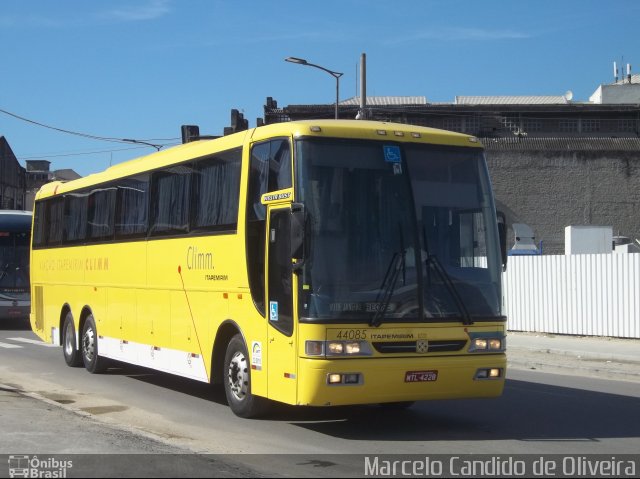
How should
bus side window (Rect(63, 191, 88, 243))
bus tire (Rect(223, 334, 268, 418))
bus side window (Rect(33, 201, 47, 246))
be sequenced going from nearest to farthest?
bus tire (Rect(223, 334, 268, 418))
bus side window (Rect(63, 191, 88, 243))
bus side window (Rect(33, 201, 47, 246))

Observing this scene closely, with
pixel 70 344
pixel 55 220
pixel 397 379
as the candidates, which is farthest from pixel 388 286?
pixel 55 220

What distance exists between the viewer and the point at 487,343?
10.3 m

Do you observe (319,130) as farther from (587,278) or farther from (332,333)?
(587,278)

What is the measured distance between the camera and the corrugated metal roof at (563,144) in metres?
52.1

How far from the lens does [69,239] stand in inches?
710

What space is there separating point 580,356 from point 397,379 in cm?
1080

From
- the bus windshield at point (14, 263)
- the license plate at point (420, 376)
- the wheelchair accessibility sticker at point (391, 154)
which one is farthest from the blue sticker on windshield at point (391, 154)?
the bus windshield at point (14, 263)

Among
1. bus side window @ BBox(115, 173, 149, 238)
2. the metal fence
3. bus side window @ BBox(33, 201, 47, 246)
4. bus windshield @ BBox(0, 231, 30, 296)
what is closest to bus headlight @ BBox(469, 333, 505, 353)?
bus side window @ BBox(115, 173, 149, 238)

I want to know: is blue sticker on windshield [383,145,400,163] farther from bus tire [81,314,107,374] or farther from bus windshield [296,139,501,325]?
bus tire [81,314,107,374]

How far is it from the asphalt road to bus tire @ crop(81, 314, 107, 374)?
79cm

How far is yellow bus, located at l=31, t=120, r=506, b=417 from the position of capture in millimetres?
9609

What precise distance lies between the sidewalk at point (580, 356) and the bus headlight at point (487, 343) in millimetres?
7088

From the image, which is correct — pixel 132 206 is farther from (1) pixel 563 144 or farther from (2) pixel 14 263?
(1) pixel 563 144

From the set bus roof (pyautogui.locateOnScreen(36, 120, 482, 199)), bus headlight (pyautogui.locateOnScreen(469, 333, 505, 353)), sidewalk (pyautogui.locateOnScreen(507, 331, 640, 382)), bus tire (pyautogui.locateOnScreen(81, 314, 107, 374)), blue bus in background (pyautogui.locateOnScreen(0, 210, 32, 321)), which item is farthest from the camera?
blue bus in background (pyautogui.locateOnScreen(0, 210, 32, 321))
